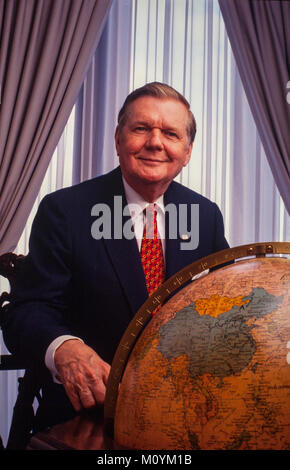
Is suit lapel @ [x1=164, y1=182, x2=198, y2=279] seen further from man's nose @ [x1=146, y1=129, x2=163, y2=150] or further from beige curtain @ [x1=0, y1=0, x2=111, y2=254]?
beige curtain @ [x1=0, y1=0, x2=111, y2=254]

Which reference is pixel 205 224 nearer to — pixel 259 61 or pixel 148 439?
pixel 148 439

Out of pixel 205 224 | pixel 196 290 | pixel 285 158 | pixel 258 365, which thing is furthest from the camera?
pixel 285 158

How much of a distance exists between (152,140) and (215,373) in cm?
128

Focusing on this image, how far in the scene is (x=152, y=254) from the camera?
181 centimetres

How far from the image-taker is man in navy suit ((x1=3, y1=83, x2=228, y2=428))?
1.63 m

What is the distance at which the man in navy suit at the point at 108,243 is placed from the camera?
1.63 m

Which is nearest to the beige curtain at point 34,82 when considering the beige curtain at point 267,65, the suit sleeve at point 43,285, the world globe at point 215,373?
the beige curtain at point 267,65

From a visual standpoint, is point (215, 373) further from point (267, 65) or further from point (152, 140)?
point (267, 65)

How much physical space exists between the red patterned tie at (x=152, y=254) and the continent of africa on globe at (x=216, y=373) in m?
0.90

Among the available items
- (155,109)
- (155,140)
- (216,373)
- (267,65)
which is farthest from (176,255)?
(267,65)

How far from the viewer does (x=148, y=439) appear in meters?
0.75

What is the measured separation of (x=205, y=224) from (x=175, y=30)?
1898 millimetres

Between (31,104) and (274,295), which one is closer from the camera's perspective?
(274,295)

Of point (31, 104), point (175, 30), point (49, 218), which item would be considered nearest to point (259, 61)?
point (175, 30)
